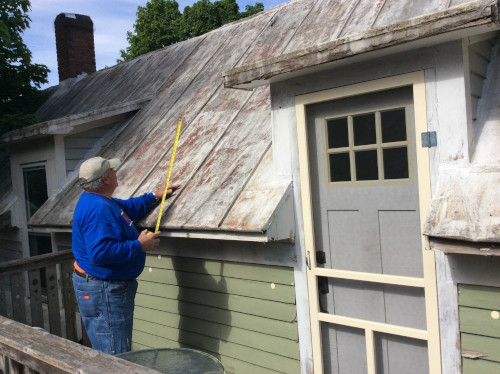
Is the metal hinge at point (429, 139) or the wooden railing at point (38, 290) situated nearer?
the metal hinge at point (429, 139)

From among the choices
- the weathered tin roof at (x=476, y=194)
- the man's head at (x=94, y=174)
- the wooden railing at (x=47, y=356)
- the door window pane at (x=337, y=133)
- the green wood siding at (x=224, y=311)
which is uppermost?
the door window pane at (x=337, y=133)

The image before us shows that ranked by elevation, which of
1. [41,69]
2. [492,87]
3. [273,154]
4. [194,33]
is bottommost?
[273,154]

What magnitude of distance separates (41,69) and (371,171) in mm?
7503

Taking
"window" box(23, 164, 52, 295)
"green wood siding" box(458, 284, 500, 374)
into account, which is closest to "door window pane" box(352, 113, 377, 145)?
"green wood siding" box(458, 284, 500, 374)

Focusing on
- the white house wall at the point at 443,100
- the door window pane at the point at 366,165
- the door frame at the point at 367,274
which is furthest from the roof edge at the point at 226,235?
the white house wall at the point at 443,100

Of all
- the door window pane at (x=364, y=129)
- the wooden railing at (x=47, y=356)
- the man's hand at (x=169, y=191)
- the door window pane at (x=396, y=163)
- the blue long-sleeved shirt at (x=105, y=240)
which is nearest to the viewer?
the wooden railing at (x=47, y=356)

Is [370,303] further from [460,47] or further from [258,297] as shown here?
[460,47]

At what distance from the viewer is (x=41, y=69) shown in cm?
879

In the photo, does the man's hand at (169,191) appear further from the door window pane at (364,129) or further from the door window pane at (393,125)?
the door window pane at (393,125)

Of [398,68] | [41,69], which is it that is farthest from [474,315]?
[41,69]

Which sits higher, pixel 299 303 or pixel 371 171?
pixel 371 171

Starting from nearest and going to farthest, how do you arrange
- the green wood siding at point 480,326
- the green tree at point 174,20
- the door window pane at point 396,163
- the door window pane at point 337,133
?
the green wood siding at point 480,326
the door window pane at point 396,163
the door window pane at point 337,133
the green tree at point 174,20

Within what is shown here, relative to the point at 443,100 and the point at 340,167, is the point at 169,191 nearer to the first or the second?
the point at 340,167

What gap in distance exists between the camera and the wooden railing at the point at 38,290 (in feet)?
17.0
